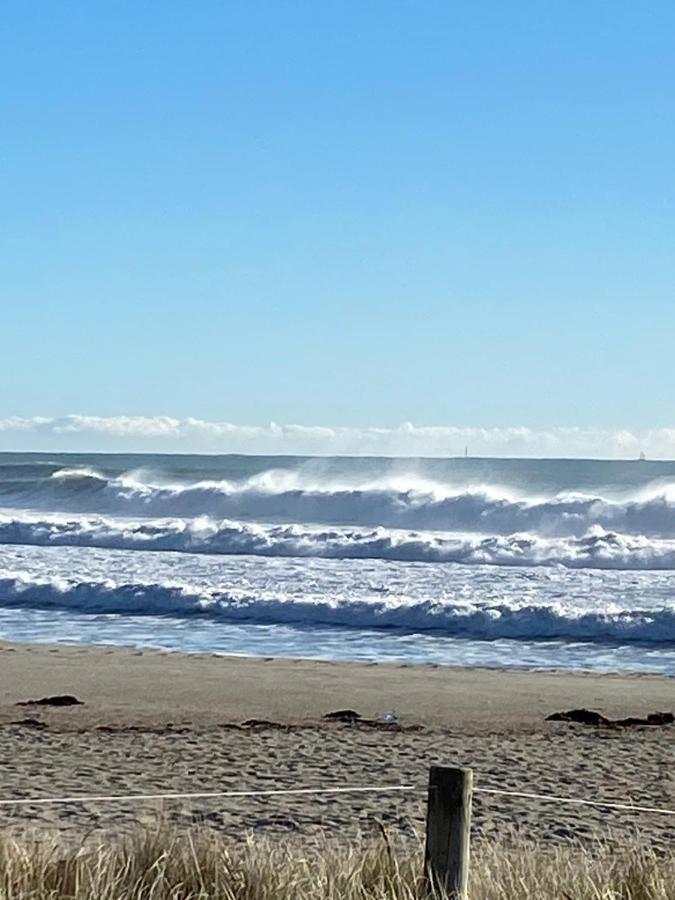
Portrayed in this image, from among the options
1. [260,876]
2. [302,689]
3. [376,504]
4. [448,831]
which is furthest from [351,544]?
[448,831]

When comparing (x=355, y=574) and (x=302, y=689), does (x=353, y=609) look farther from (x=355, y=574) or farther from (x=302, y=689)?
(x=302, y=689)

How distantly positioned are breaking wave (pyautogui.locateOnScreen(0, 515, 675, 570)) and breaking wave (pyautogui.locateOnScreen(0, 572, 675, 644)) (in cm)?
854

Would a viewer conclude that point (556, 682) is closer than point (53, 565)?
Yes

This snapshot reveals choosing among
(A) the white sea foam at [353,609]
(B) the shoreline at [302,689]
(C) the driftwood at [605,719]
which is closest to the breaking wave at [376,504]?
(A) the white sea foam at [353,609]

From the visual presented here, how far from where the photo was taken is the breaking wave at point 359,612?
18062 mm

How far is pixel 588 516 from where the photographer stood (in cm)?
3709

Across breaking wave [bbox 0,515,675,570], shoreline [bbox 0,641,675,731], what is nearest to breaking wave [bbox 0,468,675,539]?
breaking wave [bbox 0,515,675,570]

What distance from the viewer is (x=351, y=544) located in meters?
30.1

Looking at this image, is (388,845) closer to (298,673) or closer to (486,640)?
(298,673)

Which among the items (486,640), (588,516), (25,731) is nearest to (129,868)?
(25,731)

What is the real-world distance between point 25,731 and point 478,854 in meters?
5.80

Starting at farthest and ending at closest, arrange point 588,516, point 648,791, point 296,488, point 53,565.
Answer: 1. point 296,488
2. point 588,516
3. point 53,565
4. point 648,791

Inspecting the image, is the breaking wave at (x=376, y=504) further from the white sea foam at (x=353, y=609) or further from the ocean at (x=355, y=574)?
the white sea foam at (x=353, y=609)

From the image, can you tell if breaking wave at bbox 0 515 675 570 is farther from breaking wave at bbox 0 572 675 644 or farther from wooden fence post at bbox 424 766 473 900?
wooden fence post at bbox 424 766 473 900
